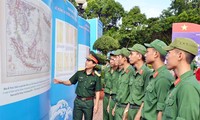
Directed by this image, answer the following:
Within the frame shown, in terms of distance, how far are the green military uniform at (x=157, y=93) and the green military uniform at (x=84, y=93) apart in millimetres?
1997

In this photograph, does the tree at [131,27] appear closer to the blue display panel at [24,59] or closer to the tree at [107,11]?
the tree at [107,11]

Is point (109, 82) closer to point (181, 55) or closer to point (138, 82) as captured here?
point (138, 82)

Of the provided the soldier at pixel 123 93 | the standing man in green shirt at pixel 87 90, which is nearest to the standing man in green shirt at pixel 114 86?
the standing man in green shirt at pixel 87 90

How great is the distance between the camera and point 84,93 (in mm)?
5594

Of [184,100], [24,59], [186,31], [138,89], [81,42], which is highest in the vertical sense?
[186,31]

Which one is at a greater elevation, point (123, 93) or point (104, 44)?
point (104, 44)

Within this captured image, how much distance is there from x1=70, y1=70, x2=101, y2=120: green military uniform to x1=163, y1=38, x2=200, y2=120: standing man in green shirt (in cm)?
284

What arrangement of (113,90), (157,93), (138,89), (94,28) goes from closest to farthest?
(157,93), (138,89), (113,90), (94,28)

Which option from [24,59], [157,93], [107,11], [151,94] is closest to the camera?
[24,59]

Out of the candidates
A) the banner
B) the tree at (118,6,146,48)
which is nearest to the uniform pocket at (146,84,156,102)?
the banner

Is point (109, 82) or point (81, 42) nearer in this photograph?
point (109, 82)

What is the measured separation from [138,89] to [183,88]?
6.49ft

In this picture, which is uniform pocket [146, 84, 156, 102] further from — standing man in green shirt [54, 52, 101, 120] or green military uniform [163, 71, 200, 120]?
standing man in green shirt [54, 52, 101, 120]

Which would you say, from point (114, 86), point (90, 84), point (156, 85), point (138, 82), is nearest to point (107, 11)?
point (114, 86)
